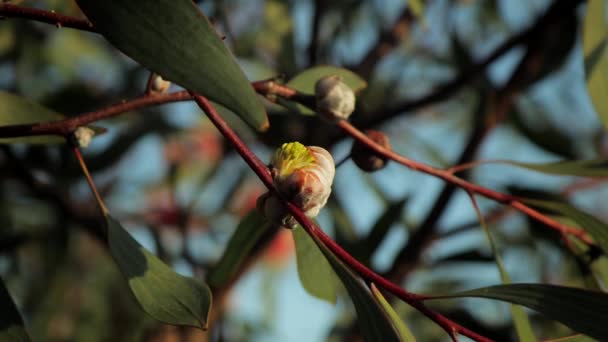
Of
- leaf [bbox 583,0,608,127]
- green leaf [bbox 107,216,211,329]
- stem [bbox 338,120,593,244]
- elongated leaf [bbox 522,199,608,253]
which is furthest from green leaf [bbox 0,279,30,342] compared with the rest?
leaf [bbox 583,0,608,127]

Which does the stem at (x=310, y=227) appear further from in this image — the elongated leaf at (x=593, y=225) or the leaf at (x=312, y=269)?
the elongated leaf at (x=593, y=225)

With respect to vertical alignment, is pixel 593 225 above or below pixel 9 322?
below

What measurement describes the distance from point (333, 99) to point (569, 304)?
0.26 m

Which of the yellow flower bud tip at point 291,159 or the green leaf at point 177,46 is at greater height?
the green leaf at point 177,46

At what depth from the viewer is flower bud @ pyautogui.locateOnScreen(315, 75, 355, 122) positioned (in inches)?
25.1

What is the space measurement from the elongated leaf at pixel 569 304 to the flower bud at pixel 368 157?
191 mm

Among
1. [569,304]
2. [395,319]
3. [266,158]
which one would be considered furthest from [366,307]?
[266,158]

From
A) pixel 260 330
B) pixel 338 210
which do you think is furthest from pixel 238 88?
pixel 260 330

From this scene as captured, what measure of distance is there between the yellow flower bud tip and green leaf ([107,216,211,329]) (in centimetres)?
13

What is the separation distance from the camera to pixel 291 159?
523mm

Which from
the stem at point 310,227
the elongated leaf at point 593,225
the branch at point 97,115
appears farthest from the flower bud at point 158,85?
the elongated leaf at point 593,225

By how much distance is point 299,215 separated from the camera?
51 centimetres

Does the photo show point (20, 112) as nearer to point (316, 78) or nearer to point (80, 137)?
point (80, 137)

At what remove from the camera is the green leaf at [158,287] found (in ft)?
1.84
